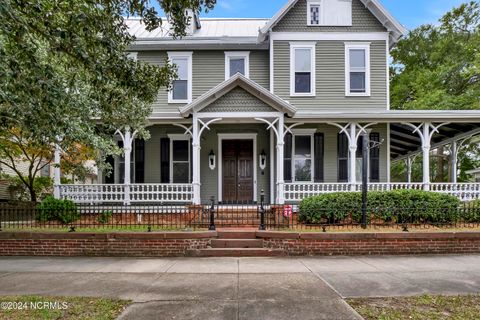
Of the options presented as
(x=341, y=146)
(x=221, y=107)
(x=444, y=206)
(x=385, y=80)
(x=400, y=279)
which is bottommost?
(x=400, y=279)

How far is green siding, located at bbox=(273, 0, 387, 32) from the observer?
1356cm

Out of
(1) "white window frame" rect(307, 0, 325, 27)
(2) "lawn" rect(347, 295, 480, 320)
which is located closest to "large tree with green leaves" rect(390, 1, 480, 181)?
(1) "white window frame" rect(307, 0, 325, 27)

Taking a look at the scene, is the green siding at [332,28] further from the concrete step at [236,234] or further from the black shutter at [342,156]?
the concrete step at [236,234]

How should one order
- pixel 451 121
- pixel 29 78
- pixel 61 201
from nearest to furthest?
pixel 29 78
pixel 61 201
pixel 451 121

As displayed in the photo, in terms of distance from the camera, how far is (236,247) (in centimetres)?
815

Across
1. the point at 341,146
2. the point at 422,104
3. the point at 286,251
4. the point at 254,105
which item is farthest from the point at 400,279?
the point at 422,104

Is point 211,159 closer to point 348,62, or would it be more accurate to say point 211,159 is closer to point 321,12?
point 348,62

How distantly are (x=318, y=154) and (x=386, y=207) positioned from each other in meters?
4.22

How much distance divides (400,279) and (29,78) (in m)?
7.49

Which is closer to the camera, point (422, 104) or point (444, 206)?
point (444, 206)

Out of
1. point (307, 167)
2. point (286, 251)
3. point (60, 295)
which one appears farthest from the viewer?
point (307, 167)

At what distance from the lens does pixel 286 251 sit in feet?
26.0

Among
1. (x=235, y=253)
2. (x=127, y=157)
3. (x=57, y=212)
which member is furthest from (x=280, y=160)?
(x=57, y=212)

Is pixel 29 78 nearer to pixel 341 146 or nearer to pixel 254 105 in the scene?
pixel 254 105
